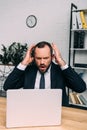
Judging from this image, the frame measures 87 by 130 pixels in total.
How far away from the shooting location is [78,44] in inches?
139

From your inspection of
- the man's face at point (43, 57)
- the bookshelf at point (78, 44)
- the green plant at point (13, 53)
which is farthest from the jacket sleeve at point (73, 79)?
the green plant at point (13, 53)

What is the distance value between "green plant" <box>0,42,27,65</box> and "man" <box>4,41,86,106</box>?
6.69 feet

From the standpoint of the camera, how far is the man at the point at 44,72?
1.75m

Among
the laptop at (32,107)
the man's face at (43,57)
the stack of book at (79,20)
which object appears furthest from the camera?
the stack of book at (79,20)

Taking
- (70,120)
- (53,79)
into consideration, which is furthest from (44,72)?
(70,120)

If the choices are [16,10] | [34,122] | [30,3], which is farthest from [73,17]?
[34,122]

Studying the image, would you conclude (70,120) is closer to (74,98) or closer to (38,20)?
(74,98)

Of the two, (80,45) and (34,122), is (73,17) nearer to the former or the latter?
(80,45)

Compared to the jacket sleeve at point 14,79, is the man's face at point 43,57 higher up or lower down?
higher up

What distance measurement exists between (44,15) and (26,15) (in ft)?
1.33

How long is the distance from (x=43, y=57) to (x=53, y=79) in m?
0.25

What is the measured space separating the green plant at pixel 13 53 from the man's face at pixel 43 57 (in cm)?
222

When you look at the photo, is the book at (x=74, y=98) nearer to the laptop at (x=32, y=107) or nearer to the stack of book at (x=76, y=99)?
the stack of book at (x=76, y=99)

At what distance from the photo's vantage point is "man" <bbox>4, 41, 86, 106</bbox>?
5.73 feet
